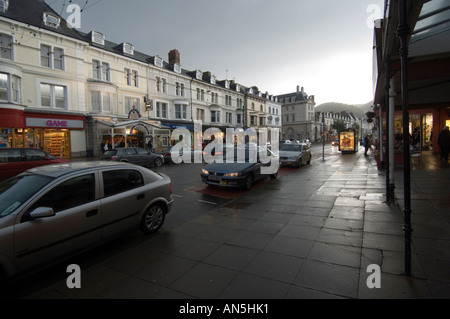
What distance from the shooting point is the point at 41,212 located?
3.09 m

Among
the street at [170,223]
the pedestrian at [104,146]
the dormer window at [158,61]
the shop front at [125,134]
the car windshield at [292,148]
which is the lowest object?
the street at [170,223]

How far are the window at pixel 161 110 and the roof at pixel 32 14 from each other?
10350 mm

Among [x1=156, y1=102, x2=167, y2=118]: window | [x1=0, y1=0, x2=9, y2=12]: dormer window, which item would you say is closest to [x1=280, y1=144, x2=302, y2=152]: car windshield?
[x1=156, y1=102, x2=167, y2=118]: window

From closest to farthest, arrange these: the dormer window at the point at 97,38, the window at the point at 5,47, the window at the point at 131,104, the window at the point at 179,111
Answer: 1. the window at the point at 5,47
2. the dormer window at the point at 97,38
3. the window at the point at 131,104
4. the window at the point at 179,111

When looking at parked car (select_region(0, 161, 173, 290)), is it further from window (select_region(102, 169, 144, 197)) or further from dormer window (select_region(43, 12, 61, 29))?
dormer window (select_region(43, 12, 61, 29))

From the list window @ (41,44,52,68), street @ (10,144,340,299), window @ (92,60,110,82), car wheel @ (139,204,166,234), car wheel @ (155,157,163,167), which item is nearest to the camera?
street @ (10,144,340,299)

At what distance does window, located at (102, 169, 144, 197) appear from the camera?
166 inches

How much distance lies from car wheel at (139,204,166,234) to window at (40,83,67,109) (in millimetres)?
21203

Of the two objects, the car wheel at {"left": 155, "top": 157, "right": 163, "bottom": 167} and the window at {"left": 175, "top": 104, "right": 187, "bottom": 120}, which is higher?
the window at {"left": 175, "top": 104, "right": 187, "bottom": 120}

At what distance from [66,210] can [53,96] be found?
22.1m

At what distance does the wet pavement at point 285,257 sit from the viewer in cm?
304

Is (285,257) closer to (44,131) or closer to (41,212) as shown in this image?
(41,212)

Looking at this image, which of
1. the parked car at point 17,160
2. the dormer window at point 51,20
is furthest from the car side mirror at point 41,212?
the dormer window at point 51,20

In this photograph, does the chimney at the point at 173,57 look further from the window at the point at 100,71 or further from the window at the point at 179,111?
the window at the point at 100,71
